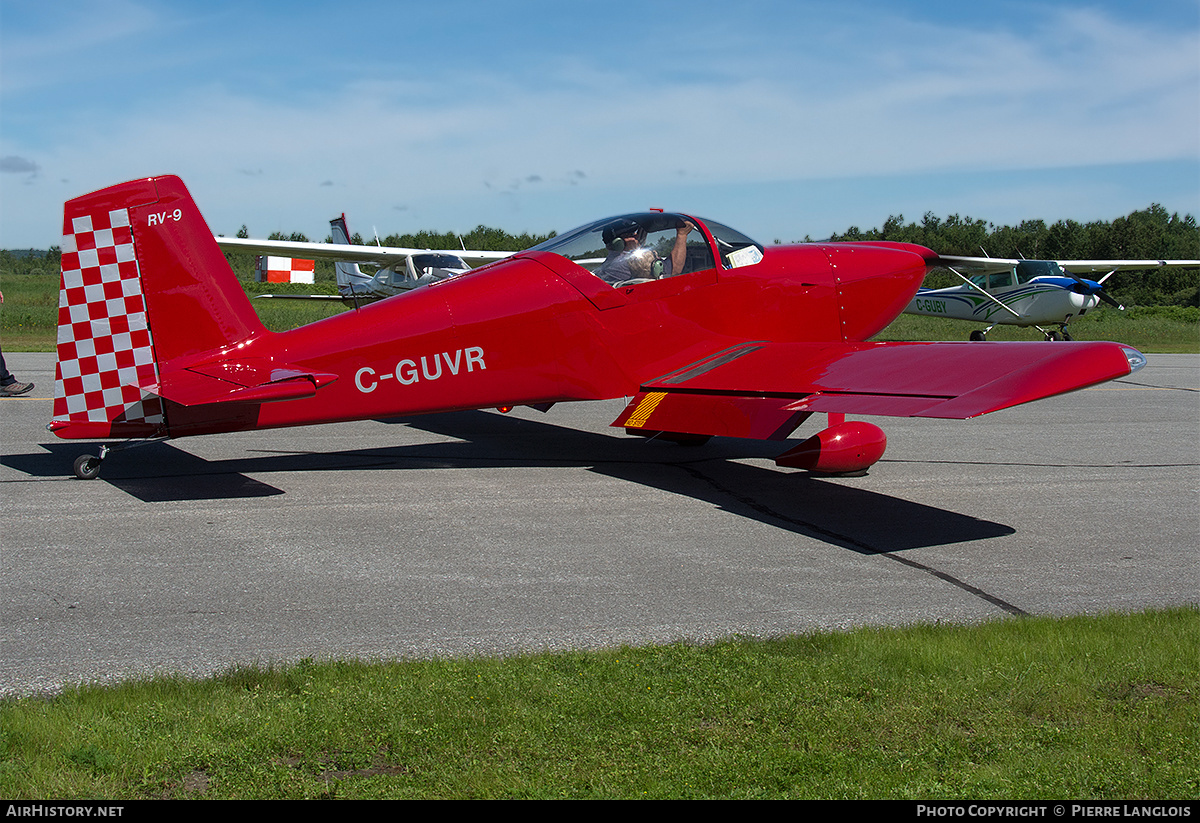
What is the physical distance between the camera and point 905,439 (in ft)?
34.4

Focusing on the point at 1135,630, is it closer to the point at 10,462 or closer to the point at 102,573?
the point at 102,573

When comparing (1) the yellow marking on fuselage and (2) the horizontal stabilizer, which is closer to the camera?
(2) the horizontal stabilizer

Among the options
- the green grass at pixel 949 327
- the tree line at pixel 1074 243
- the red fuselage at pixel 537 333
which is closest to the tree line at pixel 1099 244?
the tree line at pixel 1074 243

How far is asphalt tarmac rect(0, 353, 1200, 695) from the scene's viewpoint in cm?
447

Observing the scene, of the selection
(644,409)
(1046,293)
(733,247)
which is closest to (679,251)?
(733,247)

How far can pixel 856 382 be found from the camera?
22.7 feet

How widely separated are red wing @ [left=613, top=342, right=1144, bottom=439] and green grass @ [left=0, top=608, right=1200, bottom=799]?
214 centimetres

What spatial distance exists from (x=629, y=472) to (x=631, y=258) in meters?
1.87

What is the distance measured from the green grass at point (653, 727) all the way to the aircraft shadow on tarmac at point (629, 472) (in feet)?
7.52

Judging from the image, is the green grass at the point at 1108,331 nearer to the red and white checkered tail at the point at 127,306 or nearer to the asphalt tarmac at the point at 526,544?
the asphalt tarmac at the point at 526,544

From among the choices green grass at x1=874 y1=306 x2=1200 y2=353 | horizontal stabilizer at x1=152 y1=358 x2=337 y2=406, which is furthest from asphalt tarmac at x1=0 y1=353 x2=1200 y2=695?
green grass at x1=874 y1=306 x2=1200 y2=353

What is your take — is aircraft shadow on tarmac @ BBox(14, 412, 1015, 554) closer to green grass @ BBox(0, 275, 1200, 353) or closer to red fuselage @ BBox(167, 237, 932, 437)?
red fuselage @ BBox(167, 237, 932, 437)
